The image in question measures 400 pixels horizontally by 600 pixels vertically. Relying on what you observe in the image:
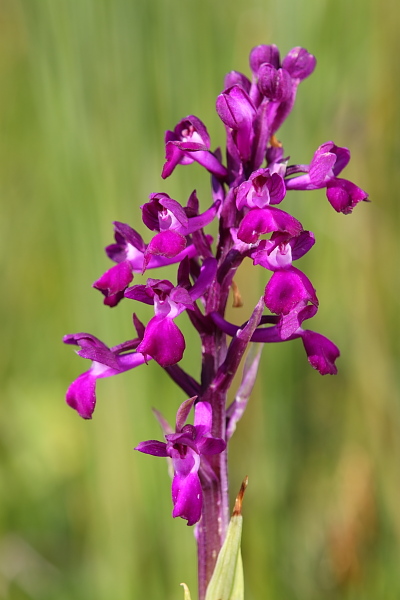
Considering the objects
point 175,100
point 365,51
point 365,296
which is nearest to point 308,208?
point 365,296

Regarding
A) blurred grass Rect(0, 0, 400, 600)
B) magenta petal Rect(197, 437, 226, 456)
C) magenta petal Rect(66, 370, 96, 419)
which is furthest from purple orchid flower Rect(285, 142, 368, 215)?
blurred grass Rect(0, 0, 400, 600)

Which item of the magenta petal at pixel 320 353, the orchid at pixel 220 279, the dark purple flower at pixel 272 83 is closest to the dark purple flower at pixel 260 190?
the orchid at pixel 220 279

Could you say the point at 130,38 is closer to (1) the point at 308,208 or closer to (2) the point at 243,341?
(1) the point at 308,208

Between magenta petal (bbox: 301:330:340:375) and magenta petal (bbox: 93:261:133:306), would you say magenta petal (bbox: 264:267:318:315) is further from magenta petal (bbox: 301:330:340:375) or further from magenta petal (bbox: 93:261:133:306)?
magenta petal (bbox: 93:261:133:306)

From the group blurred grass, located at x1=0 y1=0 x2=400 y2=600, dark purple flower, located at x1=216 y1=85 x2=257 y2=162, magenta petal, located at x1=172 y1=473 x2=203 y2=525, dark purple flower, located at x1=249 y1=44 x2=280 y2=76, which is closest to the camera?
magenta petal, located at x1=172 y1=473 x2=203 y2=525

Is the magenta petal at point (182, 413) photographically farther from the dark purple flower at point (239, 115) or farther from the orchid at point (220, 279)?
the dark purple flower at point (239, 115)

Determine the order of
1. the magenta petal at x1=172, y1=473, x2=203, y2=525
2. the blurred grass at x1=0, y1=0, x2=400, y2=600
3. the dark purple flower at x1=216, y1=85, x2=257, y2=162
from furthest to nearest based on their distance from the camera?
1. the blurred grass at x1=0, y1=0, x2=400, y2=600
2. the dark purple flower at x1=216, y1=85, x2=257, y2=162
3. the magenta petal at x1=172, y1=473, x2=203, y2=525
